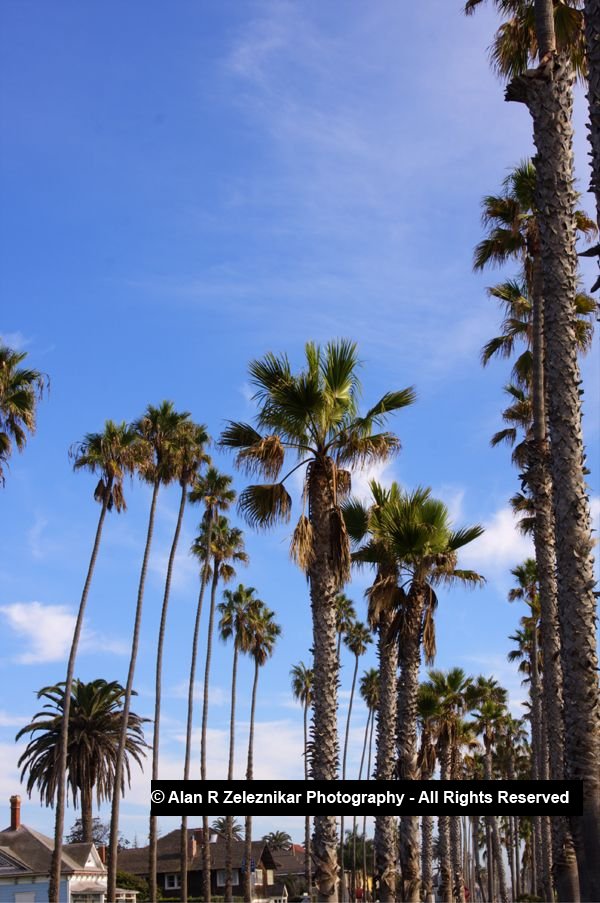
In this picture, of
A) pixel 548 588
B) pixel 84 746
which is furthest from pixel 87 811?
pixel 548 588

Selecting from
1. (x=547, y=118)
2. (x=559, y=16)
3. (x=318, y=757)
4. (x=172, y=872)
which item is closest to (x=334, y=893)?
(x=318, y=757)

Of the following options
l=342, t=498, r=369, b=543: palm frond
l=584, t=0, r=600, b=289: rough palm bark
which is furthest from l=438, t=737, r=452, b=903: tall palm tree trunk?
l=584, t=0, r=600, b=289: rough palm bark

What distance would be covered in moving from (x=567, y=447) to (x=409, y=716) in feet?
49.7

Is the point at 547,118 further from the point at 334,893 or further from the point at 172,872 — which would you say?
the point at 172,872

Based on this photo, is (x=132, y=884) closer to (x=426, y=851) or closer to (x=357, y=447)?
(x=426, y=851)

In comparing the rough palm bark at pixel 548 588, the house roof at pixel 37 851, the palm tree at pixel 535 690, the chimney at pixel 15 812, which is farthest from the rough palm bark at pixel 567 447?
the chimney at pixel 15 812

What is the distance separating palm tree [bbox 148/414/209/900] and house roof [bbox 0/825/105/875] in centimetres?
565

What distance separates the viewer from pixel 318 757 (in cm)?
1948

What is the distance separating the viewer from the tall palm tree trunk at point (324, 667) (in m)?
18.9

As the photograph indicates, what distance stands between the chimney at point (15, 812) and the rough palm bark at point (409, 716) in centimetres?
3559

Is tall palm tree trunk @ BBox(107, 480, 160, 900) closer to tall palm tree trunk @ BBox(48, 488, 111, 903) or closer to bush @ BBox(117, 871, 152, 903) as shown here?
tall palm tree trunk @ BBox(48, 488, 111, 903)

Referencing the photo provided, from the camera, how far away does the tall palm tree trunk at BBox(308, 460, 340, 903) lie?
1886 centimetres

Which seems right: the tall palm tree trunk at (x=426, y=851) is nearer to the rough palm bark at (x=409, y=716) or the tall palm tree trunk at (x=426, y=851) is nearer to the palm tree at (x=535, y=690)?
the palm tree at (x=535, y=690)

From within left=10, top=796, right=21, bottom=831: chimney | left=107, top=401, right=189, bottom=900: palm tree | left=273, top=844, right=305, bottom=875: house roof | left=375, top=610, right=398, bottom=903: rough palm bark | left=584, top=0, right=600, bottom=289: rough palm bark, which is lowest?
left=273, top=844, right=305, bottom=875: house roof
